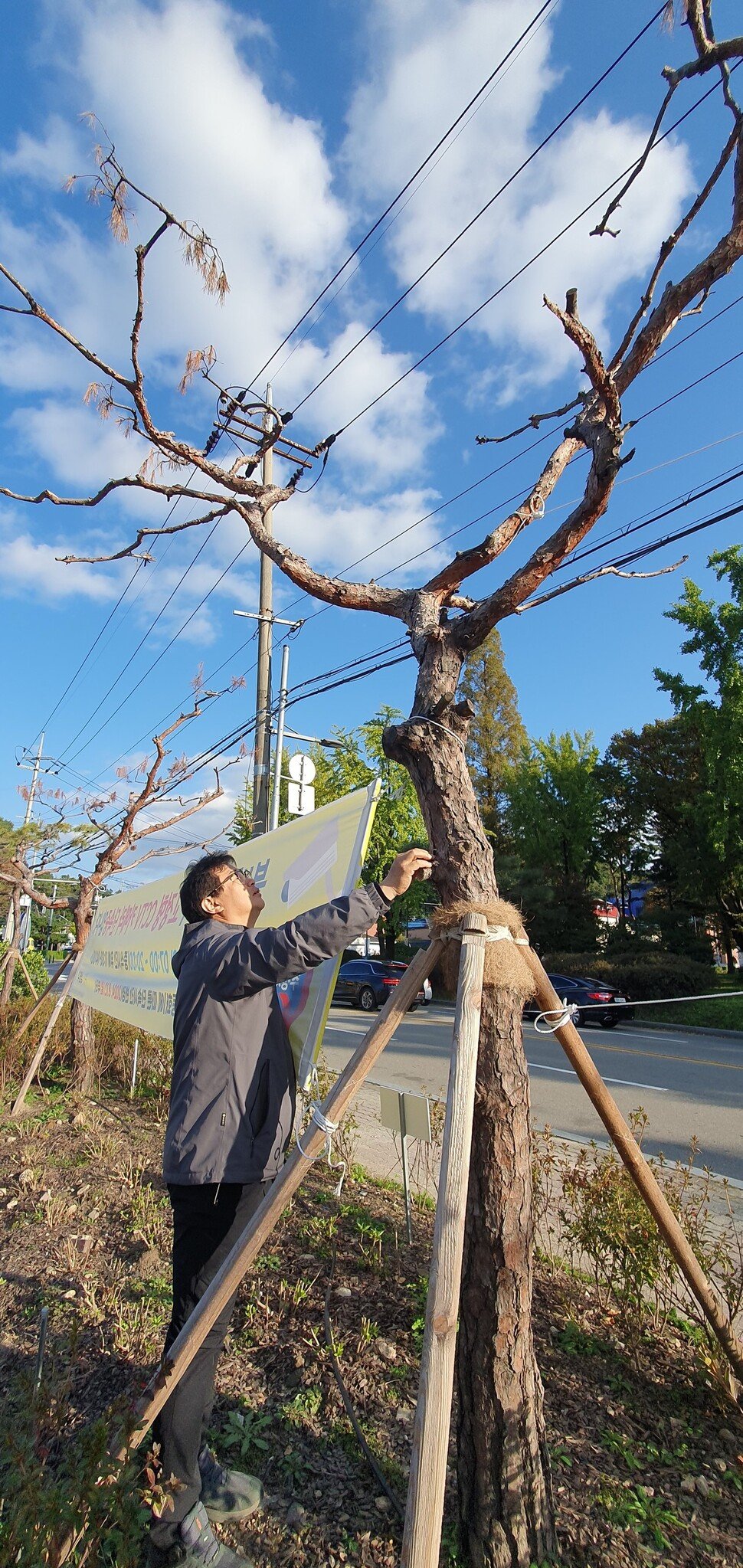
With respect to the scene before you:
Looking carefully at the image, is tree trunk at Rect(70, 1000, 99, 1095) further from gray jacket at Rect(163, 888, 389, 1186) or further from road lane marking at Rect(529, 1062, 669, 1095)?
gray jacket at Rect(163, 888, 389, 1186)

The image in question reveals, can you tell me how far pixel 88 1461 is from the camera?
163cm

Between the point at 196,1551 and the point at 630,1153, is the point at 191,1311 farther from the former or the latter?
the point at 630,1153

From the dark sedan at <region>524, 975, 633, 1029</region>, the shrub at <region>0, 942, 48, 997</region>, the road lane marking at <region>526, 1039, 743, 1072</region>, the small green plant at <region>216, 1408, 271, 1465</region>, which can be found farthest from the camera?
the dark sedan at <region>524, 975, 633, 1029</region>

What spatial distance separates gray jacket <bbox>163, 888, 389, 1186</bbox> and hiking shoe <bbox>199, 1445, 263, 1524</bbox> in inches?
32.1

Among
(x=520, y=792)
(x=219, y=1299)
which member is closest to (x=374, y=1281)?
(x=219, y=1299)

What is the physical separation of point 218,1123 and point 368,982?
20.2 metres

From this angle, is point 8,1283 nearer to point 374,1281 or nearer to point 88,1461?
point 374,1281

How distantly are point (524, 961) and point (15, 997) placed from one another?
1013 cm

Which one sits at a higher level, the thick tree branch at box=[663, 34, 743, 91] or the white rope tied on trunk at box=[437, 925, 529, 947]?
the thick tree branch at box=[663, 34, 743, 91]

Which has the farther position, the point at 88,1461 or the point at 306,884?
the point at 306,884

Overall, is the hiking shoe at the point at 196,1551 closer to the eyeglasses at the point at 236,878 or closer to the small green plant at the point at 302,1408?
the small green plant at the point at 302,1408

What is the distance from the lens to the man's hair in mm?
2590

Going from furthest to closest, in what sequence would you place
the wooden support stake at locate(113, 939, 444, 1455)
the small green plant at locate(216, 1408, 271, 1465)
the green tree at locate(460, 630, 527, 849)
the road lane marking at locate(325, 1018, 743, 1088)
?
1. the green tree at locate(460, 630, 527, 849)
2. the road lane marking at locate(325, 1018, 743, 1088)
3. the small green plant at locate(216, 1408, 271, 1465)
4. the wooden support stake at locate(113, 939, 444, 1455)

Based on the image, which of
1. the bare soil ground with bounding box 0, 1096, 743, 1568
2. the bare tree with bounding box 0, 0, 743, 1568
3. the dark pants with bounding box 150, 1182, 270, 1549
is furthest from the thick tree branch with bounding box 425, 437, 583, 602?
the bare soil ground with bounding box 0, 1096, 743, 1568
